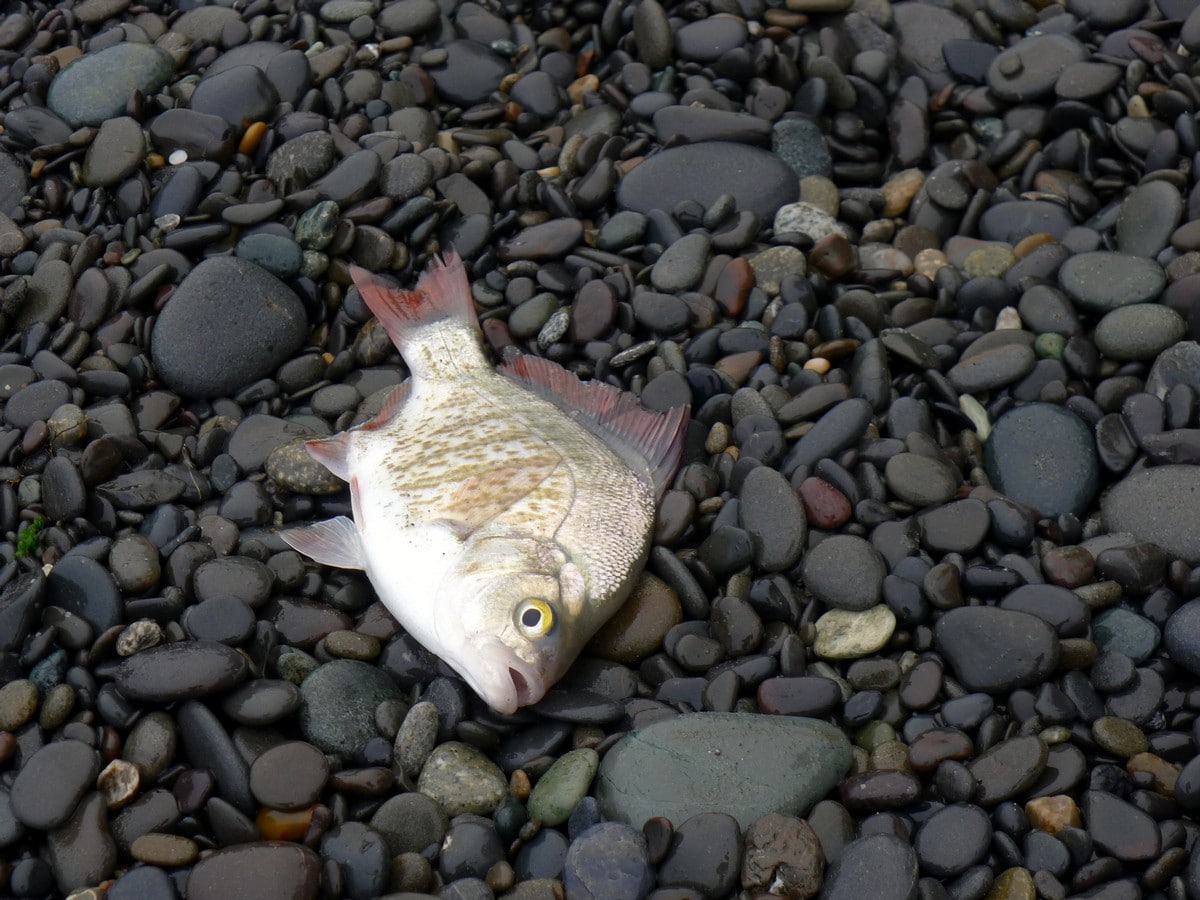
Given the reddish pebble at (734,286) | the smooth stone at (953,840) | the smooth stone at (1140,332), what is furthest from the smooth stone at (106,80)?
the smooth stone at (953,840)

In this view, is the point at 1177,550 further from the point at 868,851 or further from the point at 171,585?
the point at 171,585

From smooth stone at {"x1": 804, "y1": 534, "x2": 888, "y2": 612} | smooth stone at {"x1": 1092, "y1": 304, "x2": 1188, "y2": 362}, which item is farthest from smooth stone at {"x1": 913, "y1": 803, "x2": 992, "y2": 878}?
smooth stone at {"x1": 1092, "y1": 304, "x2": 1188, "y2": 362}

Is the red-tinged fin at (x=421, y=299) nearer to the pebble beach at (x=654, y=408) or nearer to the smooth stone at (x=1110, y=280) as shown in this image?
the pebble beach at (x=654, y=408)

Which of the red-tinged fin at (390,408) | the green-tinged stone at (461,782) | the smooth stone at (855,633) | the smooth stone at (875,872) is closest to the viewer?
the smooth stone at (875,872)

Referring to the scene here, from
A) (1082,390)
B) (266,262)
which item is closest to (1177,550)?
(1082,390)

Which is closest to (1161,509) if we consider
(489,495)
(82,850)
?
(489,495)

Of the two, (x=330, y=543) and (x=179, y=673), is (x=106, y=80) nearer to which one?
(x=330, y=543)
